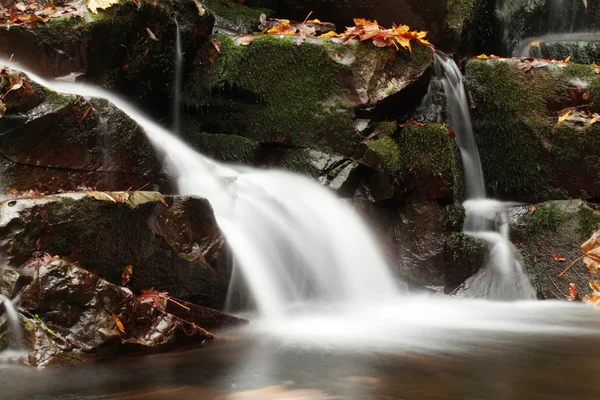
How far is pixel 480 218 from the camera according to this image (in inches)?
281

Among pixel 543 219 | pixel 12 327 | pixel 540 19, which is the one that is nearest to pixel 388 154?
pixel 543 219

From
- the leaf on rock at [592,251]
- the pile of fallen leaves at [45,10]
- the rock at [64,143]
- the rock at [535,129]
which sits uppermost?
the pile of fallen leaves at [45,10]

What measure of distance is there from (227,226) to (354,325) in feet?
4.85

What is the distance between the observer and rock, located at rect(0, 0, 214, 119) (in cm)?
568

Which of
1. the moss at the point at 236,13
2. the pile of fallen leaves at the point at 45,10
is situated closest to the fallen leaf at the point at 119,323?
the pile of fallen leaves at the point at 45,10

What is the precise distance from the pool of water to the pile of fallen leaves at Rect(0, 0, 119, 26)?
377 centimetres

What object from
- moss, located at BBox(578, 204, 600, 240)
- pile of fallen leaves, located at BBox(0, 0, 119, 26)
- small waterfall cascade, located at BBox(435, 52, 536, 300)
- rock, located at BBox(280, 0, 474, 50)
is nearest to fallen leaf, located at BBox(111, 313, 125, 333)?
pile of fallen leaves, located at BBox(0, 0, 119, 26)

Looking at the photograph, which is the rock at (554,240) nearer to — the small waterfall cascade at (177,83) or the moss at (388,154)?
the moss at (388,154)

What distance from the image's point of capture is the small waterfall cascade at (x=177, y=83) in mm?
7121

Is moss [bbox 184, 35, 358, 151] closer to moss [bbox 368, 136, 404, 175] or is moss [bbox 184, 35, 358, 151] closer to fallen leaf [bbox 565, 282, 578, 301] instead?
moss [bbox 368, 136, 404, 175]

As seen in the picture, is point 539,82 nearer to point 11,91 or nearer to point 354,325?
point 354,325

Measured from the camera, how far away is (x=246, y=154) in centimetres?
704

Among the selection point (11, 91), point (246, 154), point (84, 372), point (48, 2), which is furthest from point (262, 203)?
point (48, 2)

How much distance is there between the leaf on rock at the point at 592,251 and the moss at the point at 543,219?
56cm
